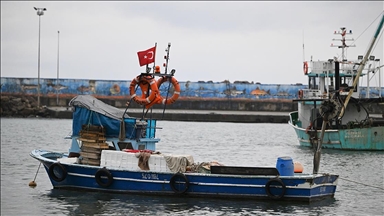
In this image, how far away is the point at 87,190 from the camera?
24.1 meters

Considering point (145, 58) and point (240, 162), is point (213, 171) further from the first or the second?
point (240, 162)

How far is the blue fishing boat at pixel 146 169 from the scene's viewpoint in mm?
22188

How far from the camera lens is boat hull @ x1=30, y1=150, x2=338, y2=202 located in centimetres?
2206

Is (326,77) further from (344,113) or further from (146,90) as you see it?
(146,90)

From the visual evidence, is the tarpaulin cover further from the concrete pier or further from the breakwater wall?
the concrete pier

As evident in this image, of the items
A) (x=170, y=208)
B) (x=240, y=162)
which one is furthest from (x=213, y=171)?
(x=240, y=162)

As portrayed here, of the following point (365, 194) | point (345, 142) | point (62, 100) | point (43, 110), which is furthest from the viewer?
point (62, 100)

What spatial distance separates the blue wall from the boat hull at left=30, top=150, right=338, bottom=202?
7185 centimetres

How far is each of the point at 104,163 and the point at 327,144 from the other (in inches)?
875

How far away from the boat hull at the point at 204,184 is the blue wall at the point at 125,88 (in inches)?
2829

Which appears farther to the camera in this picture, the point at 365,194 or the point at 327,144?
the point at 327,144

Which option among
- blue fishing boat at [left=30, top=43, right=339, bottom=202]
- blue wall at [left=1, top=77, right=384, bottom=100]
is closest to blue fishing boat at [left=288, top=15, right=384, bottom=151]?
blue fishing boat at [left=30, top=43, right=339, bottom=202]

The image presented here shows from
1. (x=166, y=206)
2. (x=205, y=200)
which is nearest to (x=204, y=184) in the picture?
(x=205, y=200)

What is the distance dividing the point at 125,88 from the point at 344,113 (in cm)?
5616
